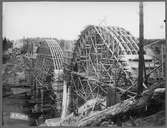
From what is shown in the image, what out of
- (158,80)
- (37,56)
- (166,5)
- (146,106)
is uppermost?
(166,5)

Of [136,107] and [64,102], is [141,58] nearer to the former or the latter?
[136,107]

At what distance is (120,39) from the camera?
4.35 m

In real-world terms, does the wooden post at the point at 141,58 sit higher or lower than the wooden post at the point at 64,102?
higher

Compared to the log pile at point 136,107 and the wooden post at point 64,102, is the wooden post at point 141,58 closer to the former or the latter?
the log pile at point 136,107

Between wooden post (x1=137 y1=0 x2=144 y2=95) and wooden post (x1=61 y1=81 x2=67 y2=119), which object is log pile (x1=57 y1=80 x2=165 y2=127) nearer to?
wooden post (x1=137 y1=0 x2=144 y2=95)

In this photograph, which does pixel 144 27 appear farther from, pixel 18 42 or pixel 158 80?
pixel 18 42

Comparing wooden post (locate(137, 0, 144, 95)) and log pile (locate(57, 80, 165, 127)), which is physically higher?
wooden post (locate(137, 0, 144, 95))

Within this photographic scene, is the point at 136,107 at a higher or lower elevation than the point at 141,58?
lower

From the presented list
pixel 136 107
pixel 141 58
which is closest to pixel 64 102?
pixel 136 107

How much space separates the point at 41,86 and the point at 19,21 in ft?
2.90

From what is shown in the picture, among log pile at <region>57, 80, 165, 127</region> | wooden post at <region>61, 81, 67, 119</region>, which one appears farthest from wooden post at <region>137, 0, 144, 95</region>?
wooden post at <region>61, 81, 67, 119</region>

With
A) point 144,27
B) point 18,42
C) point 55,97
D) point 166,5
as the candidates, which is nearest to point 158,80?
point 144,27

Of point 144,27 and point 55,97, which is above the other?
point 144,27

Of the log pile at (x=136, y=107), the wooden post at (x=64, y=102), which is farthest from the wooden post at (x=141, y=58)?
the wooden post at (x=64, y=102)
